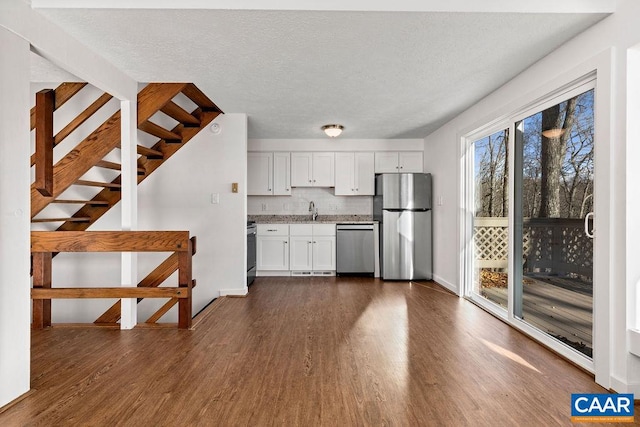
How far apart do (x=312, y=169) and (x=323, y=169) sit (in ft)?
0.62

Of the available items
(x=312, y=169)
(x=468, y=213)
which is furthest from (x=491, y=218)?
(x=312, y=169)

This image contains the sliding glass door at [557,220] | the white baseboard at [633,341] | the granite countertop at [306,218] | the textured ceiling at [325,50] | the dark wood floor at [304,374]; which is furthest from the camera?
the granite countertop at [306,218]

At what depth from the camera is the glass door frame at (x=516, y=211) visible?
239 centimetres

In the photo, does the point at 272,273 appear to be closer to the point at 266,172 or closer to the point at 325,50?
the point at 266,172

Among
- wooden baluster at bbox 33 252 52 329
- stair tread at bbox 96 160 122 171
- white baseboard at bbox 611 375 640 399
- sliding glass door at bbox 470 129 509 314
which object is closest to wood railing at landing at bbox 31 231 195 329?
wooden baluster at bbox 33 252 52 329

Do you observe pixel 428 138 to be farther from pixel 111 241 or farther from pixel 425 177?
pixel 111 241

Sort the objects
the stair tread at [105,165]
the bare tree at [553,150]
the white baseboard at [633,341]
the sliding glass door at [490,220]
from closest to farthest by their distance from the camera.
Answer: the white baseboard at [633,341]
the bare tree at [553,150]
the stair tread at [105,165]
the sliding glass door at [490,220]

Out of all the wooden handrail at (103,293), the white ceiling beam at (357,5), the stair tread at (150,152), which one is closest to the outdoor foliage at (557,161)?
the white ceiling beam at (357,5)

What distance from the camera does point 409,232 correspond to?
591cm

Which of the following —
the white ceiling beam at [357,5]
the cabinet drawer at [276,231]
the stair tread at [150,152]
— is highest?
the white ceiling beam at [357,5]

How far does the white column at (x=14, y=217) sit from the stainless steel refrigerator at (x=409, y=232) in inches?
182

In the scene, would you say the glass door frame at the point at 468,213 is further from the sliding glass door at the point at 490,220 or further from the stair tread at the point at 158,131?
the stair tread at the point at 158,131

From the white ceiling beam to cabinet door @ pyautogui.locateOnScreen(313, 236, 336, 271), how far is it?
424 cm

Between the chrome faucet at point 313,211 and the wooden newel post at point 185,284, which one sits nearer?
the wooden newel post at point 185,284
